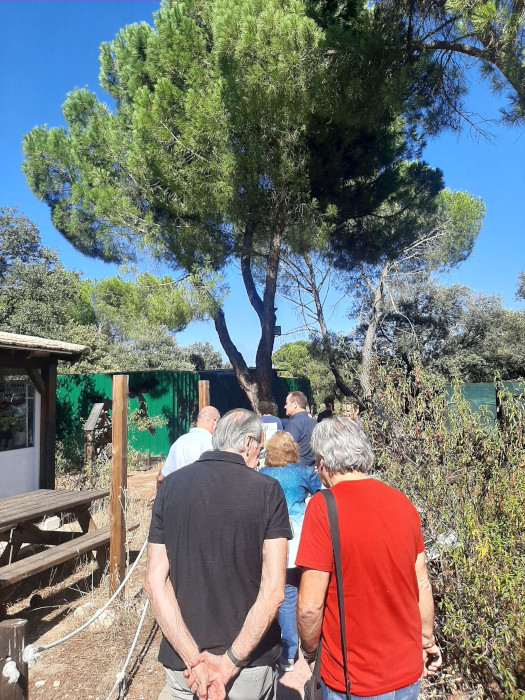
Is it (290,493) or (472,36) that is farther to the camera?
(472,36)

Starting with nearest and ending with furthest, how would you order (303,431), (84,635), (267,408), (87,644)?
(87,644) → (84,635) → (303,431) → (267,408)

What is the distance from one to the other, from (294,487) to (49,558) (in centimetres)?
220

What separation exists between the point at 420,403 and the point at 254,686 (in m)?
2.06

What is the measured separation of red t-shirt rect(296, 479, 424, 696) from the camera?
1.65m

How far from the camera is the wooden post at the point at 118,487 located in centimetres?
438

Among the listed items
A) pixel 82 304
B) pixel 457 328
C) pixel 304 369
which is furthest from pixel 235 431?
pixel 304 369

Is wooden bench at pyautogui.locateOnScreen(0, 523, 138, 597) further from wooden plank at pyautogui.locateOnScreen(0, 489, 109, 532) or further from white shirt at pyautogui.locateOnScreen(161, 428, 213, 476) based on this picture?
white shirt at pyautogui.locateOnScreen(161, 428, 213, 476)

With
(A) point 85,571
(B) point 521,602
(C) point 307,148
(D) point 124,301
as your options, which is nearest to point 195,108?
(C) point 307,148

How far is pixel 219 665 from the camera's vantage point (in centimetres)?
176

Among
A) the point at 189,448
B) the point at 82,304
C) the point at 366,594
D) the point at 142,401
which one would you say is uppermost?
the point at 82,304

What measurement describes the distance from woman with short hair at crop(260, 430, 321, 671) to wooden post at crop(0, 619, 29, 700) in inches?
72.0

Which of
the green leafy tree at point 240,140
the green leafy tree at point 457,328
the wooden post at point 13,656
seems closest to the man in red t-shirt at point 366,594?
the wooden post at point 13,656

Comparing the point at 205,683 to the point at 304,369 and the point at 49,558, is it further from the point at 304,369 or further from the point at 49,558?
the point at 304,369

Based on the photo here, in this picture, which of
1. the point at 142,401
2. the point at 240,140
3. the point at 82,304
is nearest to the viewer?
the point at 240,140
